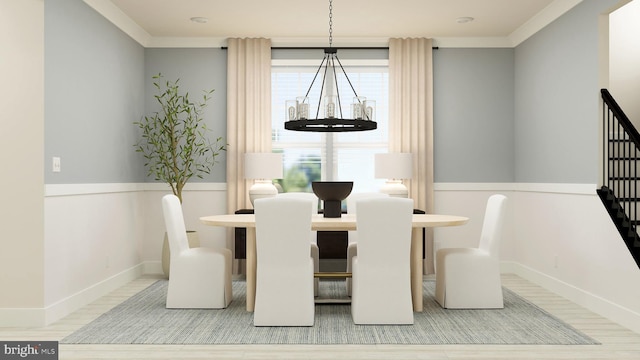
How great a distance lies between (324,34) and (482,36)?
186 cm

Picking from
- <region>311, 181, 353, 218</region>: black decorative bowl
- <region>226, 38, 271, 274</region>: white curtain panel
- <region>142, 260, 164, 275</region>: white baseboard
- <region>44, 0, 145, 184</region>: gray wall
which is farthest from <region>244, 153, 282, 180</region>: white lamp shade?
<region>142, 260, 164, 275</region>: white baseboard

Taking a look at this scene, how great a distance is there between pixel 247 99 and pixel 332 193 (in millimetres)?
2295

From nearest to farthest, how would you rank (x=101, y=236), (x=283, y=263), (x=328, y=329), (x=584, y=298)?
(x=328, y=329), (x=283, y=263), (x=584, y=298), (x=101, y=236)

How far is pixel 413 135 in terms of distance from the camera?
685 cm

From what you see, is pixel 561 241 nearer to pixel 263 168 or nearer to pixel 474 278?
pixel 474 278

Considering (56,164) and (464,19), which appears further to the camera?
(464,19)

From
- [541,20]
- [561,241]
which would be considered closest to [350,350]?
[561,241]

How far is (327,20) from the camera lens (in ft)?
20.3

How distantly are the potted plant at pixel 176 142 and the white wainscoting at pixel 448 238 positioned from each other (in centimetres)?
29

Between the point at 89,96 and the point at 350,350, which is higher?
the point at 89,96

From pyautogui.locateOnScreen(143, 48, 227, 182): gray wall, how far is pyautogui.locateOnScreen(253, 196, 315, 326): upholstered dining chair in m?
2.83

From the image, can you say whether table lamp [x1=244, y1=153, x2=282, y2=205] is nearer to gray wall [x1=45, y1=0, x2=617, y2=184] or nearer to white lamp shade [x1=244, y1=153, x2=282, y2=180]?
white lamp shade [x1=244, y1=153, x2=282, y2=180]

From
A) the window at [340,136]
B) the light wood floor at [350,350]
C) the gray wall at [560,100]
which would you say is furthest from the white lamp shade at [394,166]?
the light wood floor at [350,350]

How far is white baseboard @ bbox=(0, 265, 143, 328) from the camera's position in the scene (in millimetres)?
4293
